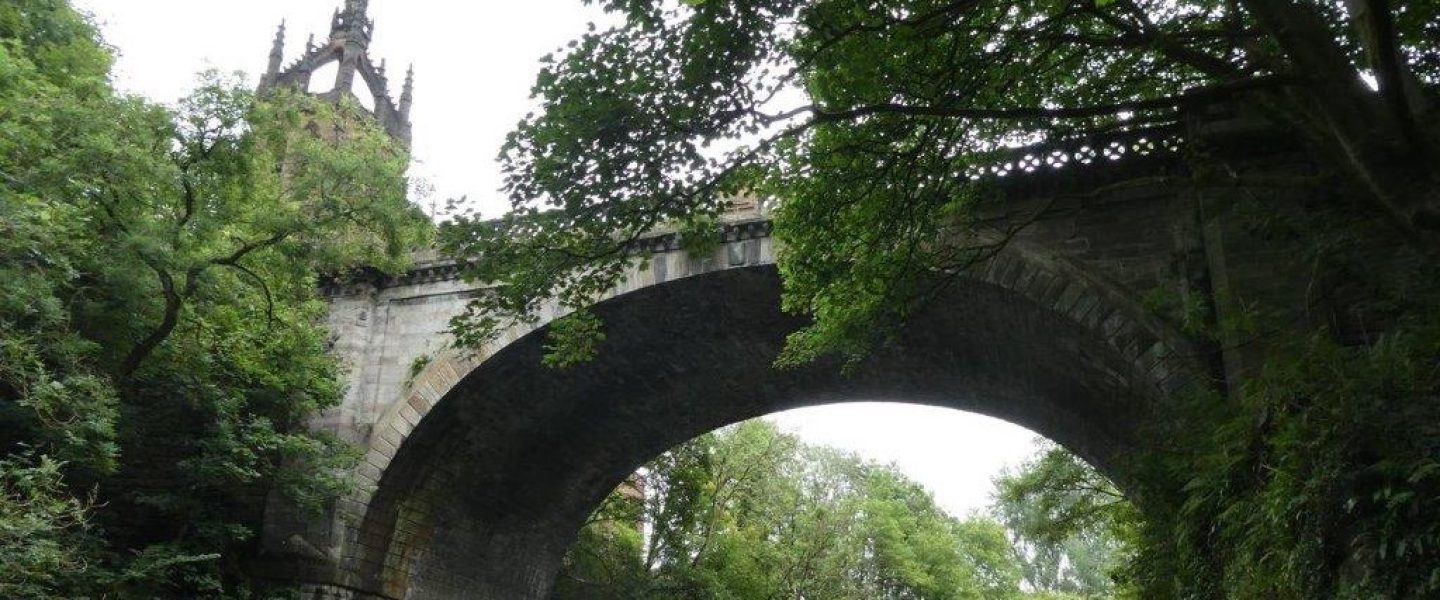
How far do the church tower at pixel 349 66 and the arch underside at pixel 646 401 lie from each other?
65.7ft

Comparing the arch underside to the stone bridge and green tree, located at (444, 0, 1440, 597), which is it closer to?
the stone bridge

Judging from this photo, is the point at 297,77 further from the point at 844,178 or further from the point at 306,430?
the point at 844,178

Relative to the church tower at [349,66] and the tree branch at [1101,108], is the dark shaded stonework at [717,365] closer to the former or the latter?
the tree branch at [1101,108]

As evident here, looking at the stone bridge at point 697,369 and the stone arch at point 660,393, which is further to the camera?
the stone arch at point 660,393

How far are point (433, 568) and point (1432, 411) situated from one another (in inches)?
539

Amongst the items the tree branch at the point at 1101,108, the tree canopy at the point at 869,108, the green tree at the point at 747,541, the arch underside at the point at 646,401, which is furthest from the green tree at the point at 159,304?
the green tree at the point at 747,541

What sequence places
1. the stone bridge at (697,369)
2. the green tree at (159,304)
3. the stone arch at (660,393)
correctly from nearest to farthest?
the stone bridge at (697,369)
the green tree at (159,304)
the stone arch at (660,393)

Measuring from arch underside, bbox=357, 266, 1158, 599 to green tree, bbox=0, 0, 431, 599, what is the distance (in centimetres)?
186

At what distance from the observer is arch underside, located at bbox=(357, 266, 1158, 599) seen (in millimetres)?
13133

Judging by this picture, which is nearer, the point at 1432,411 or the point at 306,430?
the point at 1432,411

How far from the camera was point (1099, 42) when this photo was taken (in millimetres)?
7672

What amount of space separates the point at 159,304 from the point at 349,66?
78.2ft

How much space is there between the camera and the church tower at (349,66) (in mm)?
34750

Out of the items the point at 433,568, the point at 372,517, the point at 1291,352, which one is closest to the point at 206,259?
the point at 372,517
